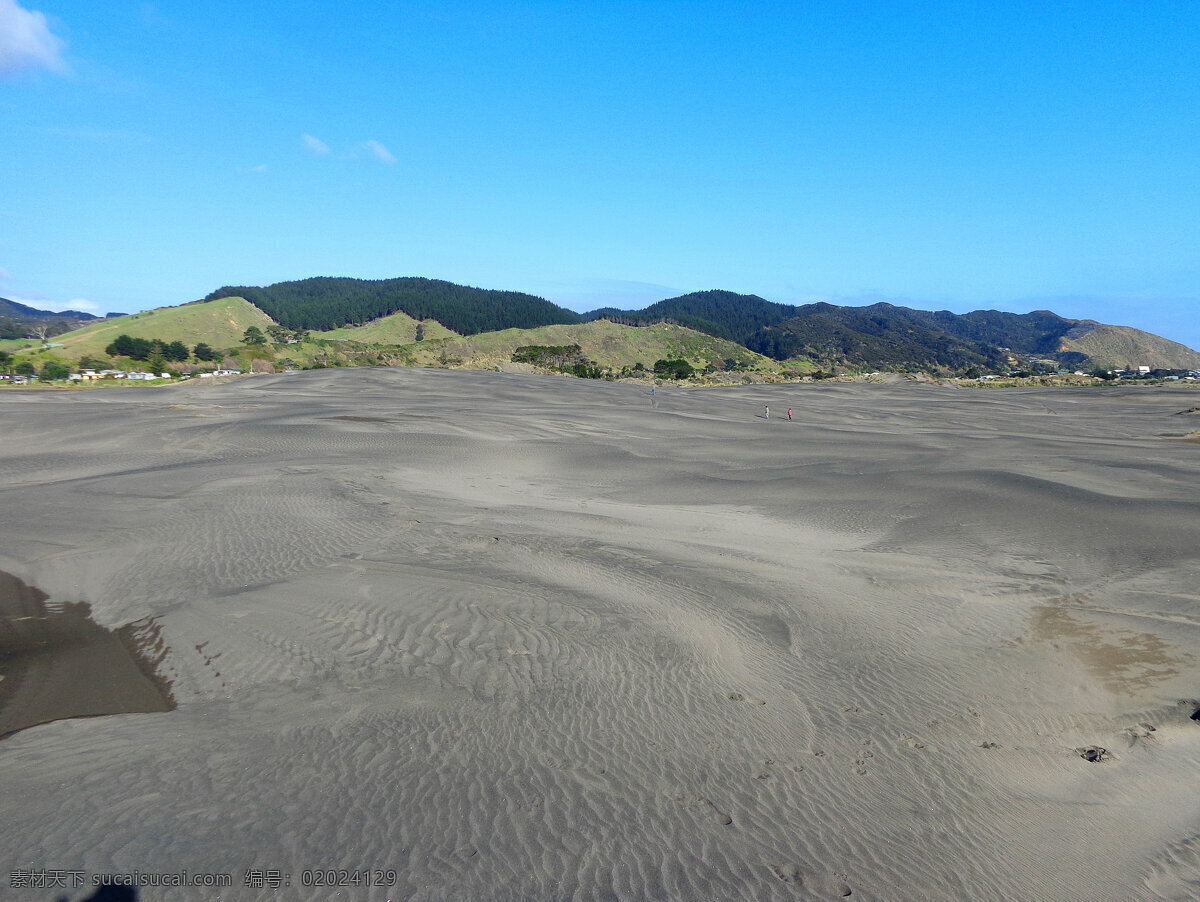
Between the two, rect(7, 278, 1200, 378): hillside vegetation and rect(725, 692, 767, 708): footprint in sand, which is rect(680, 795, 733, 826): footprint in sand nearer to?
rect(725, 692, 767, 708): footprint in sand

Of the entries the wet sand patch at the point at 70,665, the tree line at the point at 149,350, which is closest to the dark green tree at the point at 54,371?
the tree line at the point at 149,350

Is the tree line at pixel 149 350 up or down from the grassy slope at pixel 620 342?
down

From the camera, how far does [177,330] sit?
12381 cm

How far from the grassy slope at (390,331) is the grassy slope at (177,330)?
64.9 ft

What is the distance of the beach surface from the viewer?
4.54 meters

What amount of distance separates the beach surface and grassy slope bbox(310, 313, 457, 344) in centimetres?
15809

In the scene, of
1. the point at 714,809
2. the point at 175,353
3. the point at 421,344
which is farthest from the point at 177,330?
the point at 714,809

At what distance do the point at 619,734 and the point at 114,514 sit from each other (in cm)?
1166

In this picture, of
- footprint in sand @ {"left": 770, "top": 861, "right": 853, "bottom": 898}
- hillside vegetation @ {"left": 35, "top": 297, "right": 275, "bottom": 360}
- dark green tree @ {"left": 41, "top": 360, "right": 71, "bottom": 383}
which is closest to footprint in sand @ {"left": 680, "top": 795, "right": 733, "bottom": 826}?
footprint in sand @ {"left": 770, "top": 861, "right": 853, "bottom": 898}

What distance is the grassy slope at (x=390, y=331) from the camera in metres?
166

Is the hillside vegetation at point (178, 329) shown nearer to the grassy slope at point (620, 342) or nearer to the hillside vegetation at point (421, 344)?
the hillside vegetation at point (421, 344)

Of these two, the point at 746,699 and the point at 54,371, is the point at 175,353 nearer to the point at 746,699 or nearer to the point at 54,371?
the point at 54,371

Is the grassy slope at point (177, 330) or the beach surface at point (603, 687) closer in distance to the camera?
the beach surface at point (603, 687)

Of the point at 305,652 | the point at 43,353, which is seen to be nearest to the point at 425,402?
the point at 305,652
